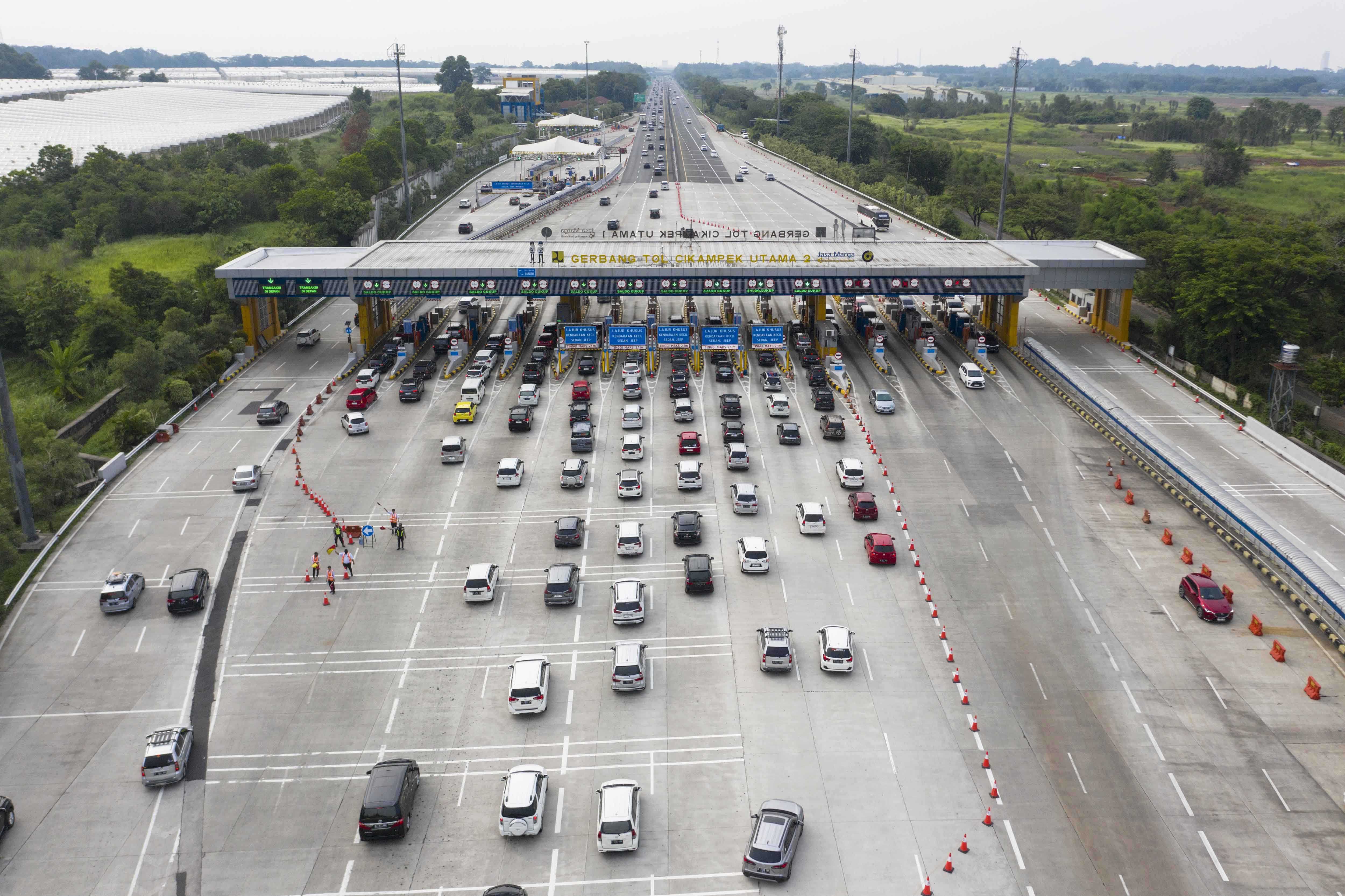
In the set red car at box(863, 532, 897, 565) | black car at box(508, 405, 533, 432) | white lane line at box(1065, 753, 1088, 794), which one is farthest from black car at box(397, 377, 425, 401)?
white lane line at box(1065, 753, 1088, 794)

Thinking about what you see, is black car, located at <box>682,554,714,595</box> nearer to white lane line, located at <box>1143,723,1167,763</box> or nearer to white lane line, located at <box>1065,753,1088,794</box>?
white lane line, located at <box>1065,753,1088,794</box>

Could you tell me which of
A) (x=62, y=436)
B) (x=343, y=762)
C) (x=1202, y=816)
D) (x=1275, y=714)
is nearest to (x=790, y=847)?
(x=1202, y=816)

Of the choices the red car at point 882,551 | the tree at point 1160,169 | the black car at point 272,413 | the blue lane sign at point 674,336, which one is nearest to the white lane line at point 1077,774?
the red car at point 882,551

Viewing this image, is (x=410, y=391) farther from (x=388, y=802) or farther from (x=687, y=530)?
(x=388, y=802)

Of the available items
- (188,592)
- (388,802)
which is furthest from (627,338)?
(388,802)

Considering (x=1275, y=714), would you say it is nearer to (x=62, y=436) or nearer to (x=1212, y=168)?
(x=62, y=436)

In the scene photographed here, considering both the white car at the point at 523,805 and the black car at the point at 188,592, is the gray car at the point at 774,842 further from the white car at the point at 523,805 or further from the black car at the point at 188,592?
the black car at the point at 188,592
